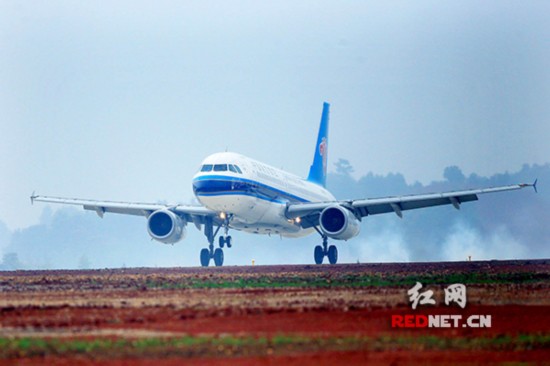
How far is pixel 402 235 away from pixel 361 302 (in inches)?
2053

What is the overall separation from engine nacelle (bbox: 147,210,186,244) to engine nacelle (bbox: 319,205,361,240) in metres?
6.62

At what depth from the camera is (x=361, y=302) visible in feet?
77.6

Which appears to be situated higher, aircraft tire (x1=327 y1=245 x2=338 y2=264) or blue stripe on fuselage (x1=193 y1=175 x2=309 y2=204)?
blue stripe on fuselage (x1=193 y1=175 x2=309 y2=204)

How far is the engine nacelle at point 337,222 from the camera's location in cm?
4984

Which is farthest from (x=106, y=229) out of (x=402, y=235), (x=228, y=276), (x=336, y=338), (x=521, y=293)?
(x=336, y=338)

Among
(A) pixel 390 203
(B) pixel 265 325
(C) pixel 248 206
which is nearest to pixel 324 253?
(A) pixel 390 203

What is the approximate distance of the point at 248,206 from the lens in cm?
4806

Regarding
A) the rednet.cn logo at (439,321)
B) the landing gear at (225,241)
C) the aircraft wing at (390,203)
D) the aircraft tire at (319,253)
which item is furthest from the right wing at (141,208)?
the rednet.cn logo at (439,321)

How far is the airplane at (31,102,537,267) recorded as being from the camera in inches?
1858

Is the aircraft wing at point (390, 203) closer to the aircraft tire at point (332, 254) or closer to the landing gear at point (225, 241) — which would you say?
the aircraft tire at point (332, 254)

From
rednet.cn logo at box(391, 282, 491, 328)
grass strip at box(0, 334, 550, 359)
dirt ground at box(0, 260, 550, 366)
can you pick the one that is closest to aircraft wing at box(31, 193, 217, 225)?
dirt ground at box(0, 260, 550, 366)

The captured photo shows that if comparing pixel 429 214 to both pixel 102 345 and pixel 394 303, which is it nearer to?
pixel 394 303

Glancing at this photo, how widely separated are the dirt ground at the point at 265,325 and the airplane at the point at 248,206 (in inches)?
649

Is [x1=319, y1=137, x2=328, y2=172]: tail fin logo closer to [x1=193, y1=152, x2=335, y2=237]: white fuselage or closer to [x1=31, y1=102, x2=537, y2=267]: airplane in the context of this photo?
[x1=31, y1=102, x2=537, y2=267]: airplane
